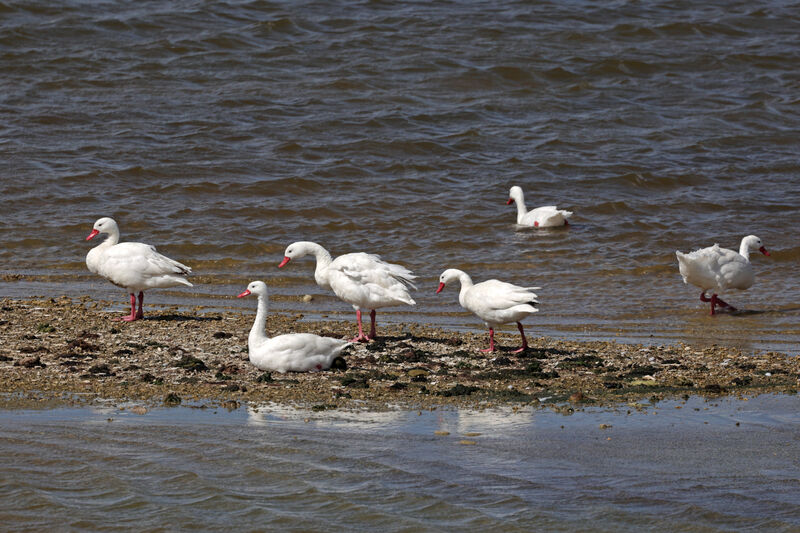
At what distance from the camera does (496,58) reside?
24766mm

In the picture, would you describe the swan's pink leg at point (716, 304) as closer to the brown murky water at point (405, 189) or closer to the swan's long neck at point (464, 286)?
the brown murky water at point (405, 189)

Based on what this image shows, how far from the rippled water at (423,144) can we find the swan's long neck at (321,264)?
1.17 meters

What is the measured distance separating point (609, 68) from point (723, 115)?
3.49 meters

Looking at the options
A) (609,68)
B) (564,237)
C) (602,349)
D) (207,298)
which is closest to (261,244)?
(207,298)

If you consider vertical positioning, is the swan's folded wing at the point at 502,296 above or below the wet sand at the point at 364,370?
above

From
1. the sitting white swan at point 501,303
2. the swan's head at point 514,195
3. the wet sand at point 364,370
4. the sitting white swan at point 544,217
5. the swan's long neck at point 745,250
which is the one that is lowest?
the wet sand at point 364,370

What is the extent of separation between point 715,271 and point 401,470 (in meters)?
7.31

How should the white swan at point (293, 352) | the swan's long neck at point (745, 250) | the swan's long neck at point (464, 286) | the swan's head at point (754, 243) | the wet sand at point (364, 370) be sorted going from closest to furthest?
the wet sand at point (364, 370) < the white swan at point (293, 352) < the swan's long neck at point (464, 286) < the swan's long neck at point (745, 250) < the swan's head at point (754, 243)

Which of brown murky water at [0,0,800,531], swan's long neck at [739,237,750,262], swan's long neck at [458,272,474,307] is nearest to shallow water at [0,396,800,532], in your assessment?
brown murky water at [0,0,800,531]

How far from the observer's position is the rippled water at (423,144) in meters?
14.1

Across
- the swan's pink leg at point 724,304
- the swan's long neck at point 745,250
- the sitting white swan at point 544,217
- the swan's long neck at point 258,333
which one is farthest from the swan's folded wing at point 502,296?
the sitting white swan at point 544,217

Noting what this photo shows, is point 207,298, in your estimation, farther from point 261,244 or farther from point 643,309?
point 643,309

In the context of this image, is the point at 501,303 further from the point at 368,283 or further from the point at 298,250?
the point at 298,250

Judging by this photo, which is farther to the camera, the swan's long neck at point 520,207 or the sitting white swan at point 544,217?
the swan's long neck at point 520,207
